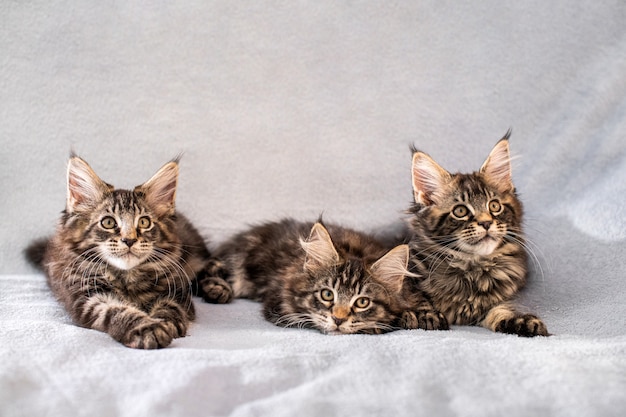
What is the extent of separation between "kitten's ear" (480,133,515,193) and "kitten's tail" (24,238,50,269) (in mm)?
1775

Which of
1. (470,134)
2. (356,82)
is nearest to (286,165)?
(356,82)

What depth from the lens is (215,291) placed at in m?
2.71

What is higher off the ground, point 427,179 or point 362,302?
point 427,179

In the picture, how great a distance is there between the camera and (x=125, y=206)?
91.0 inches

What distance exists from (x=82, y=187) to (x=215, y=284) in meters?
0.65

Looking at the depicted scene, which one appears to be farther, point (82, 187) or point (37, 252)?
point (37, 252)

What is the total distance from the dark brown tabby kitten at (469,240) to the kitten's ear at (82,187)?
42.7 inches

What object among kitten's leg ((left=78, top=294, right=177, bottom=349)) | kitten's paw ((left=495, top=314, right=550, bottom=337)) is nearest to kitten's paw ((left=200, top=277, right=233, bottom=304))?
kitten's leg ((left=78, top=294, right=177, bottom=349))

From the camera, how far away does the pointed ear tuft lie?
2334mm

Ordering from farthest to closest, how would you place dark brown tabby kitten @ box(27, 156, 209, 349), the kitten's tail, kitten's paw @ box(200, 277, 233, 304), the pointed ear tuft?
the kitten's tail, kitten's paw @ box(200, 277, 233, 304), the pointed ear tuft, dark brown tabby kitten @ box(27, 156, 209, 349)

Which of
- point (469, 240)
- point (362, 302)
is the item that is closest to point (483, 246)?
point (469, 240)

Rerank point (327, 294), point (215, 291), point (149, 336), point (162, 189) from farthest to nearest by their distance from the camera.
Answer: point (215, 291) → point (162, 189) → point (327, 294) → point (149, 336)

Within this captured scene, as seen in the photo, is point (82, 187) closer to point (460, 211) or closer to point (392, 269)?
point (392, 269)

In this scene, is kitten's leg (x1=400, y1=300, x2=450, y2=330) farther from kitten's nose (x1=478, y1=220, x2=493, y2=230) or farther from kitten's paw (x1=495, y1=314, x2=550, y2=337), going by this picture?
kitten's nose (x1=478, y1=220, x2=493, y2=230)
